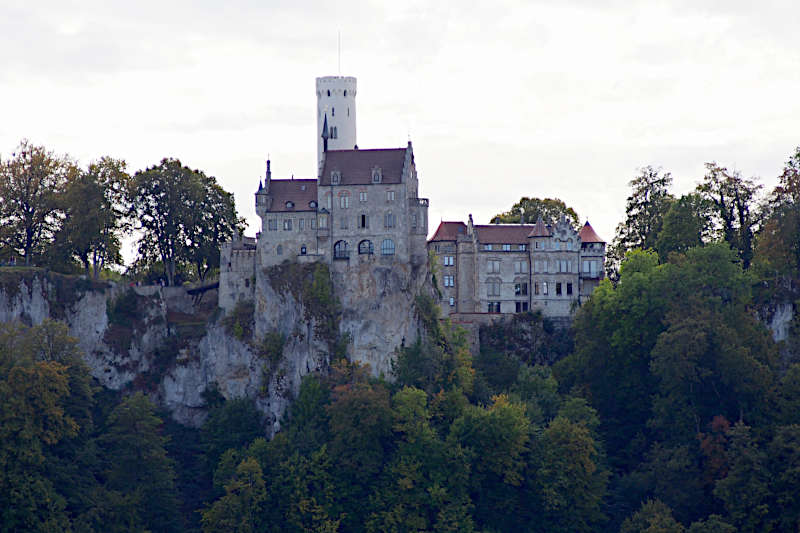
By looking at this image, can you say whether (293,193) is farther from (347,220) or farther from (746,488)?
(746,488)

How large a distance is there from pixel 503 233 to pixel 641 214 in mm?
12609

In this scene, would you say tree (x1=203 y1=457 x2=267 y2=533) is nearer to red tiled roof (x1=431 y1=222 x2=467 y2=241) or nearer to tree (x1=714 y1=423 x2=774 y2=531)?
red tiled roof (x1=431 y1=222 x2=467 y2=241)

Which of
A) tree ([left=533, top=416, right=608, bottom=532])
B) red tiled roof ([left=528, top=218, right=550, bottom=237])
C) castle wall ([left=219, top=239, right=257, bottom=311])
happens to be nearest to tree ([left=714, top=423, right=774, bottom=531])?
tree ([left=533, top=416, right=608, bottom=532])

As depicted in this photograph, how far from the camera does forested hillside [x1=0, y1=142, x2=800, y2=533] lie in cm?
9188

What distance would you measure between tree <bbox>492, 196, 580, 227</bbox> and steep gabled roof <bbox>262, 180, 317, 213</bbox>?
2135cm

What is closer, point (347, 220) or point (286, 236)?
point (347, 220)

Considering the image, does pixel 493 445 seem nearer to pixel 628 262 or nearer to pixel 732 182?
pixel 628 262

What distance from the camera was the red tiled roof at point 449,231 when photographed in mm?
110700

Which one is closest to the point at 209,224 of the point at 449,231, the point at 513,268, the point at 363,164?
the point at 363,164

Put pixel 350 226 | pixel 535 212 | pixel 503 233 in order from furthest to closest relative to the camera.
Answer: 1. pixel 535 212
2. pixel 503 233
3. pixel 350 226

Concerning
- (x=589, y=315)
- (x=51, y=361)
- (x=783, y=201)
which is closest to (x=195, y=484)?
(x=51, y=361)

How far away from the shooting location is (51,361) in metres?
95.6

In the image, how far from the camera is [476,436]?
96062 millimetres

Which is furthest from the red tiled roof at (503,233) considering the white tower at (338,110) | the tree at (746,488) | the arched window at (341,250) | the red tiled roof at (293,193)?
the tree at (746,488)
